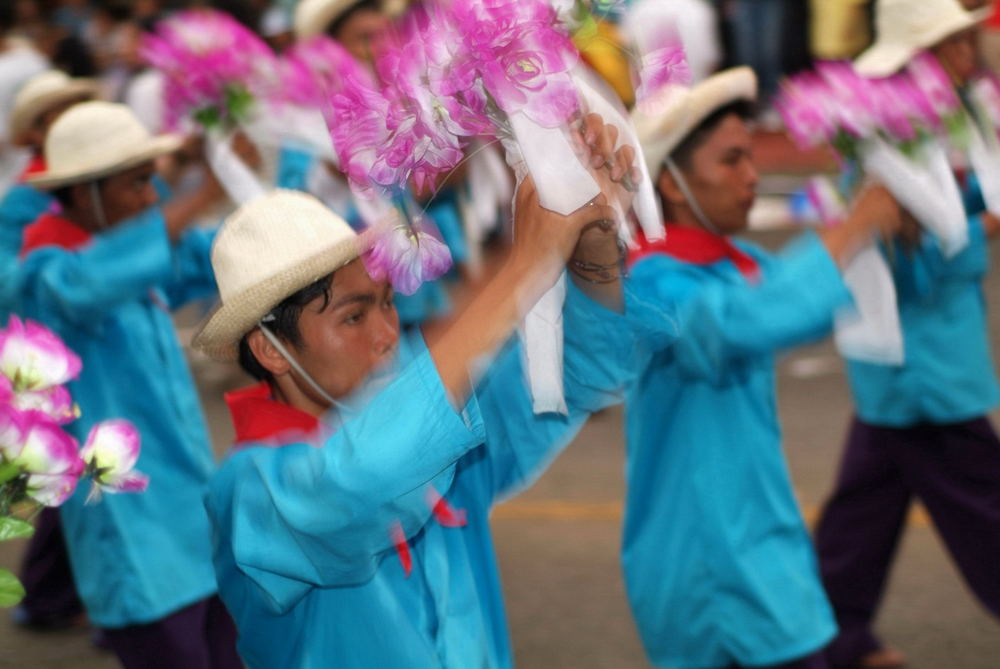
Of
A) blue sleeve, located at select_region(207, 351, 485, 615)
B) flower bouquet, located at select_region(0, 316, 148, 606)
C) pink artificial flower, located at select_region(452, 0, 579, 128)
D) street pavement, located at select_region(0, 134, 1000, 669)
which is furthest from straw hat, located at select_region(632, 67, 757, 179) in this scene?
flower bouquet, located at select_region(0, 316, 148, 606)

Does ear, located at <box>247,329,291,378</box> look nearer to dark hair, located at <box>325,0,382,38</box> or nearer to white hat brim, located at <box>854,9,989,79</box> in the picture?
white hat brim, located at <box>854,9,989,79</box>

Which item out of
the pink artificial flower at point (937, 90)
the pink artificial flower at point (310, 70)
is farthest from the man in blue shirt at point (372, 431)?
the pink artificial flower at point (310, 70)

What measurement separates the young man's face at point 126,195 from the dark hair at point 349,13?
1335 millimetres

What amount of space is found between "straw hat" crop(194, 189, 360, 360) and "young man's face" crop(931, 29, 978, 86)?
288cm

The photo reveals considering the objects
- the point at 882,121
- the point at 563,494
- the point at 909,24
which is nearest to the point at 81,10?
the point at 563,494

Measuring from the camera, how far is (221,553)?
8.18 feet

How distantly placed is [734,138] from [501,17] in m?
1.97

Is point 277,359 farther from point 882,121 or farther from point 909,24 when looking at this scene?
point 909,24

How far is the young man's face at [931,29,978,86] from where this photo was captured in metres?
4.89

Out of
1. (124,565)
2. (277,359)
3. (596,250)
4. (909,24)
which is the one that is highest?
(596,250)

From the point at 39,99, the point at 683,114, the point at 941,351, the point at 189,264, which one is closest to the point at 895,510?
the point at 941,351

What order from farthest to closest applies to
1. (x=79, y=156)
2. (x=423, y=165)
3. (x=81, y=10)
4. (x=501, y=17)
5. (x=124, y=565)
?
(x=81, y=10) < (x=79, y=156) < (x=124, y=565) < (x=423, y=165) < (x=501, y=17)

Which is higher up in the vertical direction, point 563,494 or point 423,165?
point 423,165

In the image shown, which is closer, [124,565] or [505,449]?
[505,449]
